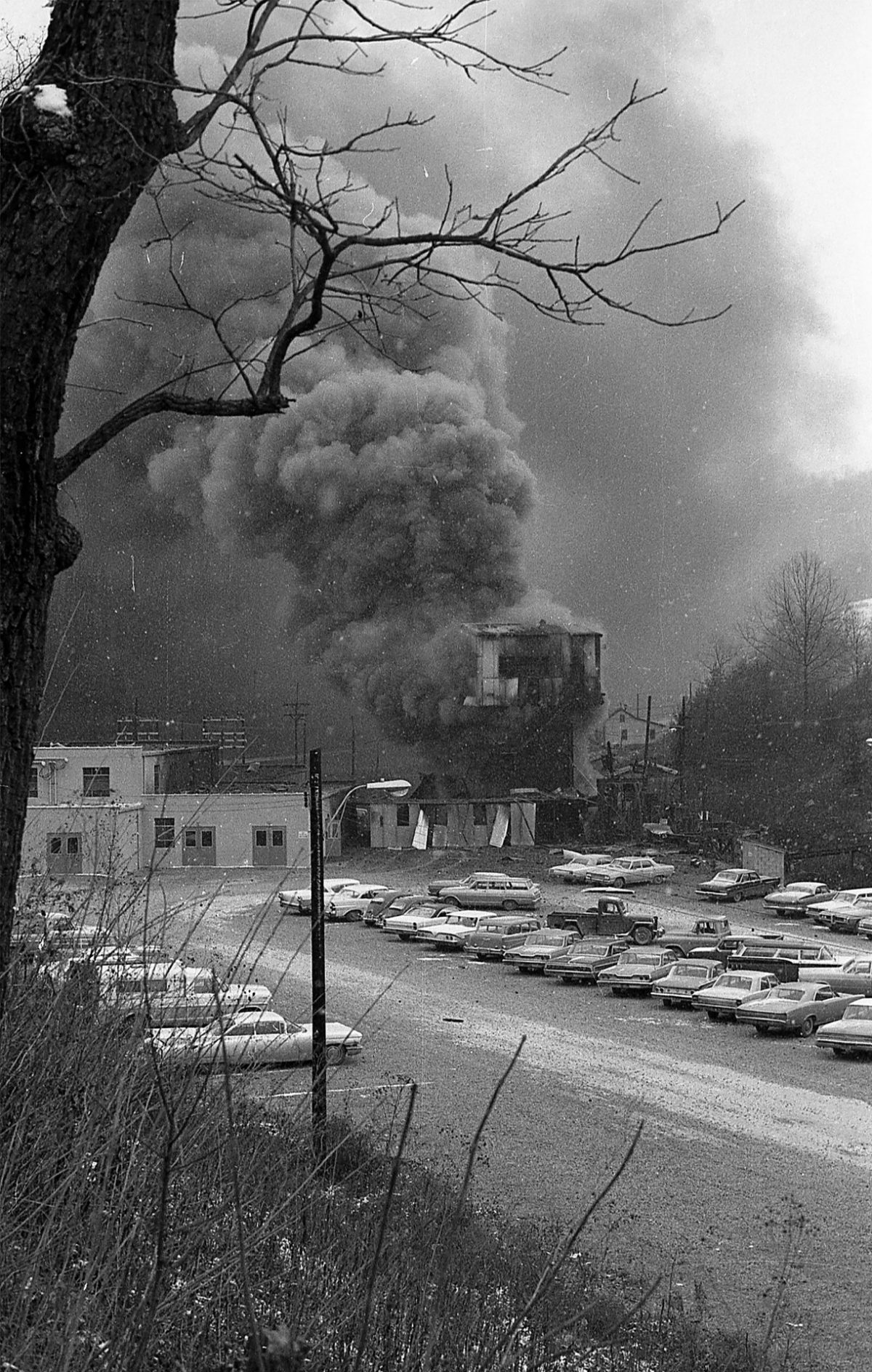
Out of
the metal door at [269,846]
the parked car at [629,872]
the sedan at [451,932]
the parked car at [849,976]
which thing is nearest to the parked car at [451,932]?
the sedan at [451,932]

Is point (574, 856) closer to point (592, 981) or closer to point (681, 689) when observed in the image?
point (592, 981)

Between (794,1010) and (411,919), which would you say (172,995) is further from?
(411,919)

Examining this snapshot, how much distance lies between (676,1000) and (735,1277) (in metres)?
4.71

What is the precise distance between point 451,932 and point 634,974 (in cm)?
197

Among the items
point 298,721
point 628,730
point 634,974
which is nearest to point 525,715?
point 628,730

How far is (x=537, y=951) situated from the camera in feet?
31.3

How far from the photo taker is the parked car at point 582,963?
9.05 m

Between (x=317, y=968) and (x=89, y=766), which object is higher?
(x=89, y=766)

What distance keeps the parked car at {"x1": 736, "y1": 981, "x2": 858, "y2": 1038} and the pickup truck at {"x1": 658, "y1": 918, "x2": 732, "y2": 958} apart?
1.92 meters

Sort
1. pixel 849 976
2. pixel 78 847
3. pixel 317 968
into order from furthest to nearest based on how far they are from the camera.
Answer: pixel 849 976 → pixel 317 968 → pixel 78 847

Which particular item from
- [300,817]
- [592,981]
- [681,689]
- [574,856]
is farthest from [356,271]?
[681,689]

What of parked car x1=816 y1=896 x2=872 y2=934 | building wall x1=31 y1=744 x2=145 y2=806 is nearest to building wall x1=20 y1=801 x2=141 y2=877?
building wall x1=31 y1=744 x2=145 y2=806

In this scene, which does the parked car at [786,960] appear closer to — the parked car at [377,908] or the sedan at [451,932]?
the sedan at [451,932]

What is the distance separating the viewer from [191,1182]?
1687mm
